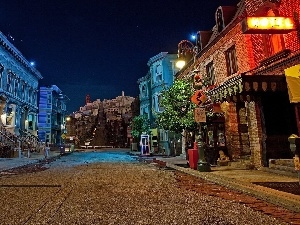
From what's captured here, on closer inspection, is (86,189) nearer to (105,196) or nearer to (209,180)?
(105,196)

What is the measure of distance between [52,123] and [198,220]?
53321mm

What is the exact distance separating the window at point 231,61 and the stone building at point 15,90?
24.3 meters

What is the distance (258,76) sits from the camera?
10359 mm

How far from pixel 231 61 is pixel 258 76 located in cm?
576

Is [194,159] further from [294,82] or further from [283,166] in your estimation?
[294,82]

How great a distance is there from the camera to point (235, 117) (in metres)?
14.9

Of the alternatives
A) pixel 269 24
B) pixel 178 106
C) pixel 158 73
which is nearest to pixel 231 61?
pixel 178 106

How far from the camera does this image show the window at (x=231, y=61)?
1540cm

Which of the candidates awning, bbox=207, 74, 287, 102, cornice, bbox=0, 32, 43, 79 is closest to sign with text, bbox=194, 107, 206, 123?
awning, bbox=207, 74, 287, 102

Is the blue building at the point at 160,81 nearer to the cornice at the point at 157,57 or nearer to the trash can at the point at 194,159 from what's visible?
the cornice at the point at 157,57

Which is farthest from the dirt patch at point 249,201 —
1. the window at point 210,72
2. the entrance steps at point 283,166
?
the window at point 210,72

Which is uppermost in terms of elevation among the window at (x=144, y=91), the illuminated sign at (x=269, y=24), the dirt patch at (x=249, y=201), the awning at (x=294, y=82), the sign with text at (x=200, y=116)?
the window at (x=144, y=91)

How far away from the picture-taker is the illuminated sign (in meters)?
9.79

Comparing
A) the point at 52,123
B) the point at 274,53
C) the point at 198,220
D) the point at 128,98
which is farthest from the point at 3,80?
the point at 128,98
